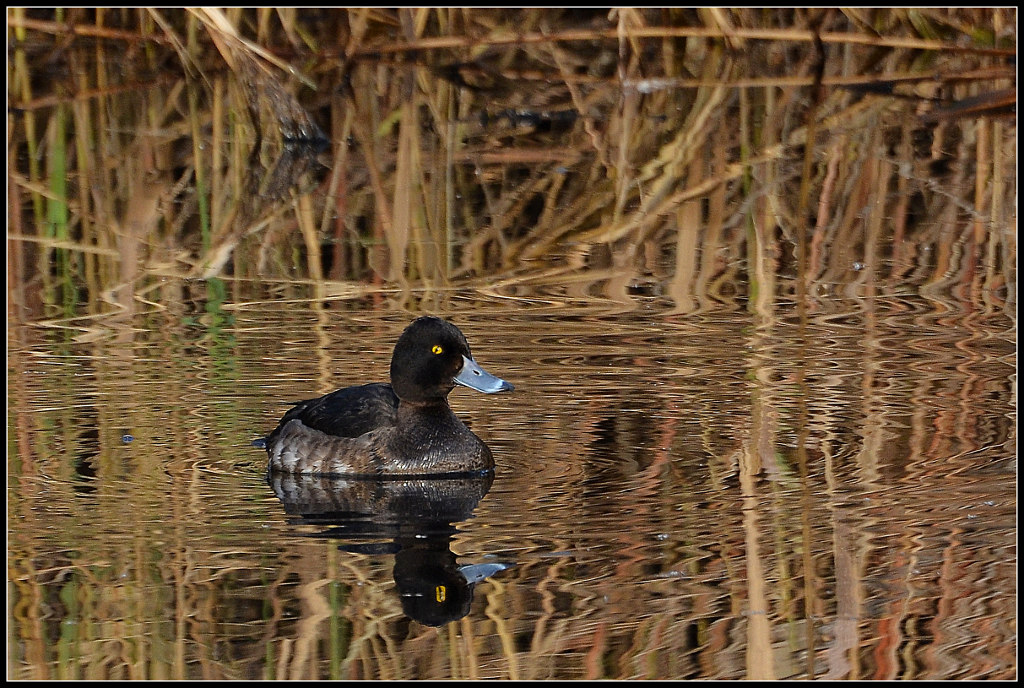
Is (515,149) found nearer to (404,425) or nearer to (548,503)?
(404,425)

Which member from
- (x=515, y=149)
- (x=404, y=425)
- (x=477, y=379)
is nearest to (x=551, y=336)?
(x=477, y=379)

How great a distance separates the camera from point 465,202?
37.2 feet

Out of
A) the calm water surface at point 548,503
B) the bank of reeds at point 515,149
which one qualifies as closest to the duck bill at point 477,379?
the calm water surface at point 548,503

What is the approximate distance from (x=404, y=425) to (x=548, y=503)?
927 mm

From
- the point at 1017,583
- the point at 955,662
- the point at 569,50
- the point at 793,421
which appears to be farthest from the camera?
the point at 569,50

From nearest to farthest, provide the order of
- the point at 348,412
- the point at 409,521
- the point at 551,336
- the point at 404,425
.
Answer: the point at 409,521
the point at 404,425
the point at 348,412
the point at 551,336

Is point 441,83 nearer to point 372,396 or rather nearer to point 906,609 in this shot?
point 372,396

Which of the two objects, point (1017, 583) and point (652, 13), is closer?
point (1017, 583)

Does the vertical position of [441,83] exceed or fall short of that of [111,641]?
it exceeds it

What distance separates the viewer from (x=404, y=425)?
22.4 feet

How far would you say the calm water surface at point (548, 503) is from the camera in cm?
Result: 498

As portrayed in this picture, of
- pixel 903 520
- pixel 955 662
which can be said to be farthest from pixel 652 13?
pixel 955 662

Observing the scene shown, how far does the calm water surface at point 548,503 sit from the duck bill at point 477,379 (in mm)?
273

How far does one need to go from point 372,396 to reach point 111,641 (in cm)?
218
